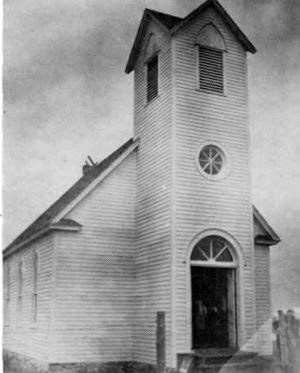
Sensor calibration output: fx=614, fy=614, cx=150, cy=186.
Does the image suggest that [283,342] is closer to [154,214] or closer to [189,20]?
[154,214]

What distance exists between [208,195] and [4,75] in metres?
6.74

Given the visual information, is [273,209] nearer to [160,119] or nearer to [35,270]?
[160,119]

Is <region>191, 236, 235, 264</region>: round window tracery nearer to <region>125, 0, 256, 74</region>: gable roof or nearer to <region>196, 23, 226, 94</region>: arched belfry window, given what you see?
<region>196, 23, 226, 94</region>: arched belfry window

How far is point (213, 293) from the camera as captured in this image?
729 inches

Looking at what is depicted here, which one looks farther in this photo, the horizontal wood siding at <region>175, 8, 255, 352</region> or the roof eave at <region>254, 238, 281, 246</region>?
the roof eave at <region>254, 238, 281, 246</region>

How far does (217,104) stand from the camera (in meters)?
18.7

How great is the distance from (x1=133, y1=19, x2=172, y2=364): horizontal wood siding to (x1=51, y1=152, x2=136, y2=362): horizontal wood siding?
38 cm

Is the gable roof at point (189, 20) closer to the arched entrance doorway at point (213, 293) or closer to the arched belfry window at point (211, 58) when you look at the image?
the arched belfry window at point (211, 58)

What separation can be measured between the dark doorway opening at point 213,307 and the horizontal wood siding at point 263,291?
1.45 meters

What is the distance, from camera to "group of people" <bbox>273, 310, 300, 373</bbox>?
11875 millimetres

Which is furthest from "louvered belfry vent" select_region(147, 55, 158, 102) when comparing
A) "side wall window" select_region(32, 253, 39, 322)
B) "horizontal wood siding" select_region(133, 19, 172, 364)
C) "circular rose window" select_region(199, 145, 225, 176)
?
"side wall window" select_region(32, 253, 39, 322)

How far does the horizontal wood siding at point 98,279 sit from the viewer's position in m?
17.8

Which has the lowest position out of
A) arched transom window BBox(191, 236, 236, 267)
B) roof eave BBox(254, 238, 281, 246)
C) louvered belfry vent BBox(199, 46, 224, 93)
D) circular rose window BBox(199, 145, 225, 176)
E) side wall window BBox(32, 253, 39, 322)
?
side wall window BBox(32, 253, 39, 322)

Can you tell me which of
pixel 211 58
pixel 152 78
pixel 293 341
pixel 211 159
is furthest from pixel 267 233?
pixel 293 341
